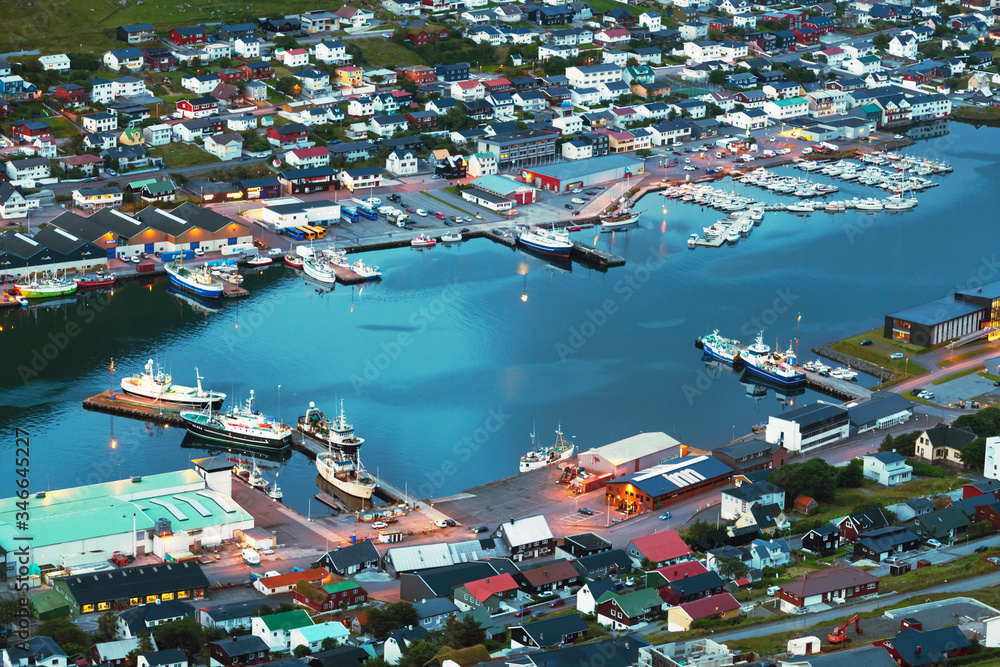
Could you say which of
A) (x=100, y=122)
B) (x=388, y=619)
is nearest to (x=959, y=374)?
(x=388, y=619)

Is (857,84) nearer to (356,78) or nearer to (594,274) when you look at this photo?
(356,78)

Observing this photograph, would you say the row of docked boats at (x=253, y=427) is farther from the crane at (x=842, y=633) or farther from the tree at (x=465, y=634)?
the crane at (x=842, y=633)

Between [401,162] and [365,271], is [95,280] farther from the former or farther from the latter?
[401,162]

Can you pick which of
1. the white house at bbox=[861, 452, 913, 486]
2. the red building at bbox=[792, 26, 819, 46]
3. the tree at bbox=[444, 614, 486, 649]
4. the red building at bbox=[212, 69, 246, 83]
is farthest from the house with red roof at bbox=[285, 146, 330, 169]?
the tree at bbox=[444, 614, 486, 649]

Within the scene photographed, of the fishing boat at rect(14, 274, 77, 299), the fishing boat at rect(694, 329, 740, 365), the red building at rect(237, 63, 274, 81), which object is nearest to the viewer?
the fishing boat at rect(694, 329, 740, 365)

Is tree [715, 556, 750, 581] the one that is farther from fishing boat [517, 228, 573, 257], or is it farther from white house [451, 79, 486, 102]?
white house [451, 79, 486, 102]

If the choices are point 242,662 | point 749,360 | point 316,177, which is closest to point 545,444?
point 749,360
